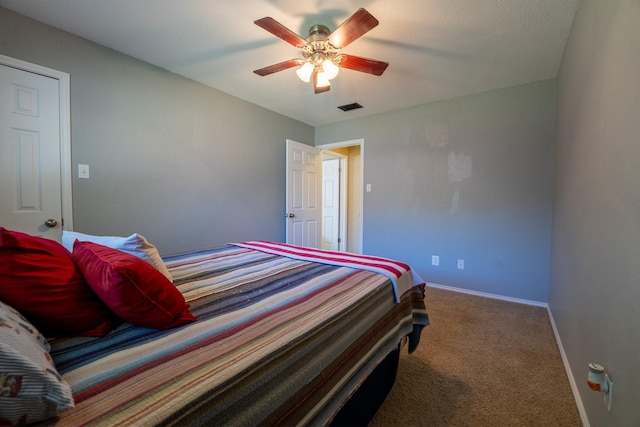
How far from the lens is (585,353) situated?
4.56 feet

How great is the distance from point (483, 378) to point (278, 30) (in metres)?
2.59

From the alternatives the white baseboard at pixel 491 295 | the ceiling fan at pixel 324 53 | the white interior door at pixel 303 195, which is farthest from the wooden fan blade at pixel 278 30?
the white baseboard at pixel 491 295

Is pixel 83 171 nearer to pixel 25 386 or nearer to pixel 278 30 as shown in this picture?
pixel 278 30

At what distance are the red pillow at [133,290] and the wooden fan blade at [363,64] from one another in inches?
76.0

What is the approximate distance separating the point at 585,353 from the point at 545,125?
239cm

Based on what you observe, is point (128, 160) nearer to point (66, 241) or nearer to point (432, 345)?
point (66, 241)

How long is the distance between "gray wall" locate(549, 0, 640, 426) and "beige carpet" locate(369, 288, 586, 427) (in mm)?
163

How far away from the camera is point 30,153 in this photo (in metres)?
1.99

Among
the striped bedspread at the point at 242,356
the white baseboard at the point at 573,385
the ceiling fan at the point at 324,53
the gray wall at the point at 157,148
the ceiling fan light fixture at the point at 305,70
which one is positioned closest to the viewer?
the striped bedspread at the point at 242,356

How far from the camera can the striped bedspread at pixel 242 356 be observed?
22.3 inches

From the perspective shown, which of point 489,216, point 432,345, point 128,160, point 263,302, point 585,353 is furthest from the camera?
point 489,216

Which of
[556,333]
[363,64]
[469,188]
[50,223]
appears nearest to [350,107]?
[363,64]

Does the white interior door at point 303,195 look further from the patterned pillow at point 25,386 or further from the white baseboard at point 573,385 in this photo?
the patterned pillow at point 25,386

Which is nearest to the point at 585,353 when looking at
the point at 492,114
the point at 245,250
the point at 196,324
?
the point at 196,324
